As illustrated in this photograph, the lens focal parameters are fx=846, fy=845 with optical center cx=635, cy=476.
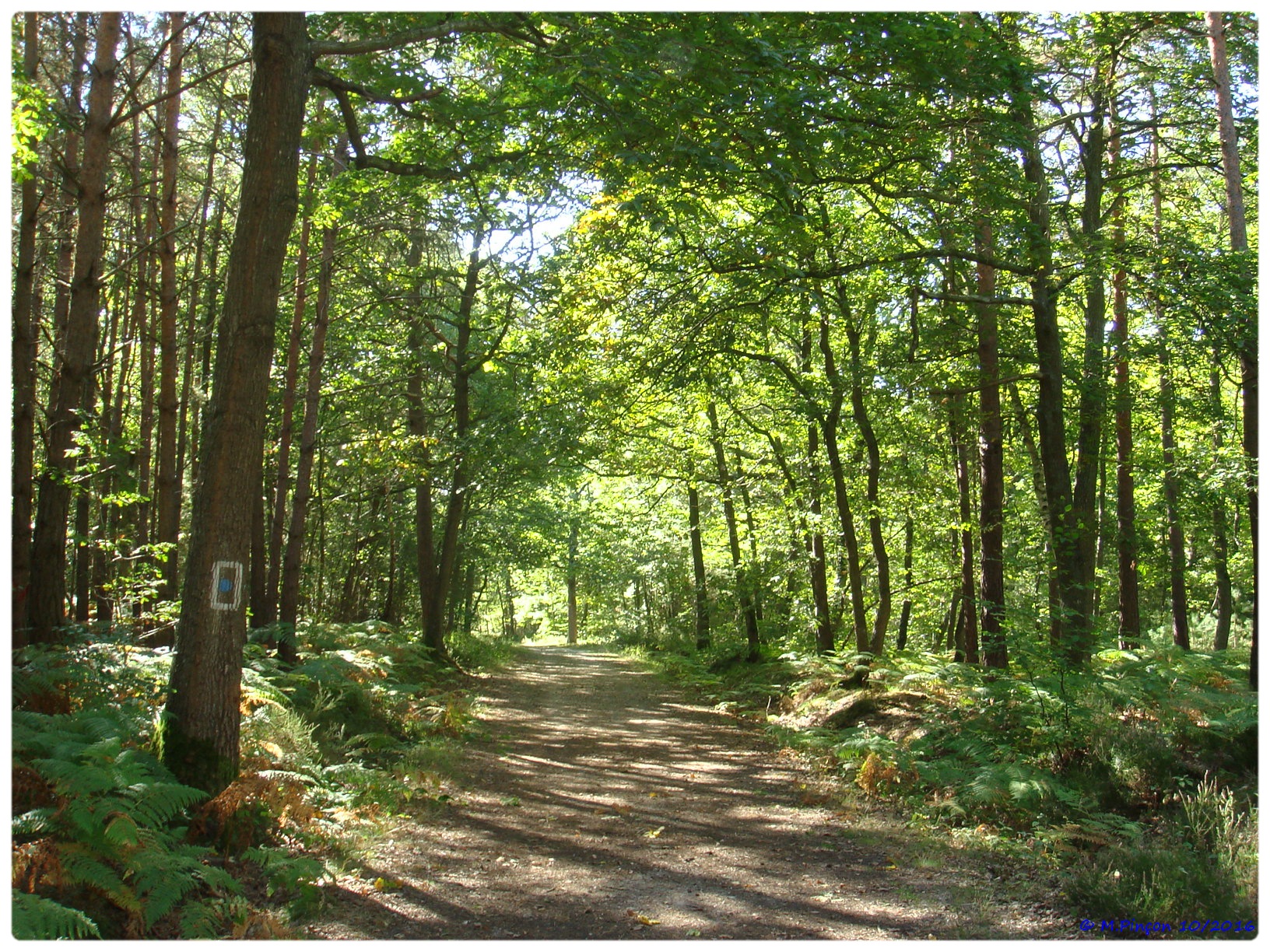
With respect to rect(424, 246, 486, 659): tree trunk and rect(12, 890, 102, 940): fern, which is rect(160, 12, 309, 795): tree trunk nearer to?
rect(12, 890, 102, 940): fern

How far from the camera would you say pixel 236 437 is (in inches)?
230

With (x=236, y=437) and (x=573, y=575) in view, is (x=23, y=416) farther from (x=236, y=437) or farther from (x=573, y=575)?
(x=573, y=575)

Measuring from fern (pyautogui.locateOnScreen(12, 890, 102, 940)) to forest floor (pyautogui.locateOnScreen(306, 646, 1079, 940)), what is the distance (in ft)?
3.87

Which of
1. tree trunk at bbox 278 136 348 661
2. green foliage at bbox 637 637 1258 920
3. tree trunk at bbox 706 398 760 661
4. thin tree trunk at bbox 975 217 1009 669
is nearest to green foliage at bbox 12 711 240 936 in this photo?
green foliage at bbox 637 637 1258 920

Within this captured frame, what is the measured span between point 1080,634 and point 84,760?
26.6ft

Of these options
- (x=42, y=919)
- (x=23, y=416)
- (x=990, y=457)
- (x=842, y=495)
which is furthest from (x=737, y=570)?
(x=42, y=919)

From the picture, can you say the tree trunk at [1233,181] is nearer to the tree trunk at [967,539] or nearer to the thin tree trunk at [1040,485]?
the thin tree trunk at [1040,485]

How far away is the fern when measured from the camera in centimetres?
356

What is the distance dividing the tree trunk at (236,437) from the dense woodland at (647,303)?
25 millimetres

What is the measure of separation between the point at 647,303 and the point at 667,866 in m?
6.85

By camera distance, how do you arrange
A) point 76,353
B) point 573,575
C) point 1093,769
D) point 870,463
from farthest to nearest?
point 573,575
point 870,463
point 76,353
point 1093,769

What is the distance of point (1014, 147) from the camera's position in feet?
28.2

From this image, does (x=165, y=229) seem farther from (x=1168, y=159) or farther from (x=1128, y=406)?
(x=1168, y=159)

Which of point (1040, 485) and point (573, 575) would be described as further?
point (573, 575)
